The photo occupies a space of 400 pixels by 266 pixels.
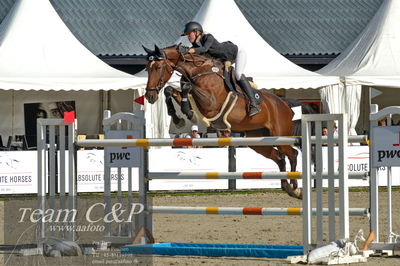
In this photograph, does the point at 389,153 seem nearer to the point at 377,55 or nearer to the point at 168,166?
the point at 168,166

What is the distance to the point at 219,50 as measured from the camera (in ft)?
38.9

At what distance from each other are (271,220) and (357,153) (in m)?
6.13

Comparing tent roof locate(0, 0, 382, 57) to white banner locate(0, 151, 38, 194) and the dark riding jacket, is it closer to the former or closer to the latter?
white banner locate(0, 151, 38, 194)

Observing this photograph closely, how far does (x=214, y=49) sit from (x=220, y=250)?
3.10 metres

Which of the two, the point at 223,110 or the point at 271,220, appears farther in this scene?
the point at 271,220

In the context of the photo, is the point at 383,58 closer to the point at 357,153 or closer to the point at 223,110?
the point at 357,153

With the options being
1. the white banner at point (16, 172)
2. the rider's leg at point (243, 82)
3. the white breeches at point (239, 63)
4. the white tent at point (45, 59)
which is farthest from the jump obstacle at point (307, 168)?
the white tent at point (45, 59)

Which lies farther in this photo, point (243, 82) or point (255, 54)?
point (255, 54)

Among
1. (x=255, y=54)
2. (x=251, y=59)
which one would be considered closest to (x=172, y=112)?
(x=251, y=59)

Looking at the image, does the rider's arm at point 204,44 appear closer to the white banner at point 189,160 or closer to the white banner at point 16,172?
the white banner at point 189,160

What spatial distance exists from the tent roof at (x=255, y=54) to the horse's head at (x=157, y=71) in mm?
9026

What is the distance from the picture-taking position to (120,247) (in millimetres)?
9750

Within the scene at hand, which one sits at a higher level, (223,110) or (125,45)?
(125,45)

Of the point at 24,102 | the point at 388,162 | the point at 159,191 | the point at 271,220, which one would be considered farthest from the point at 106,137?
the point at 24,102
